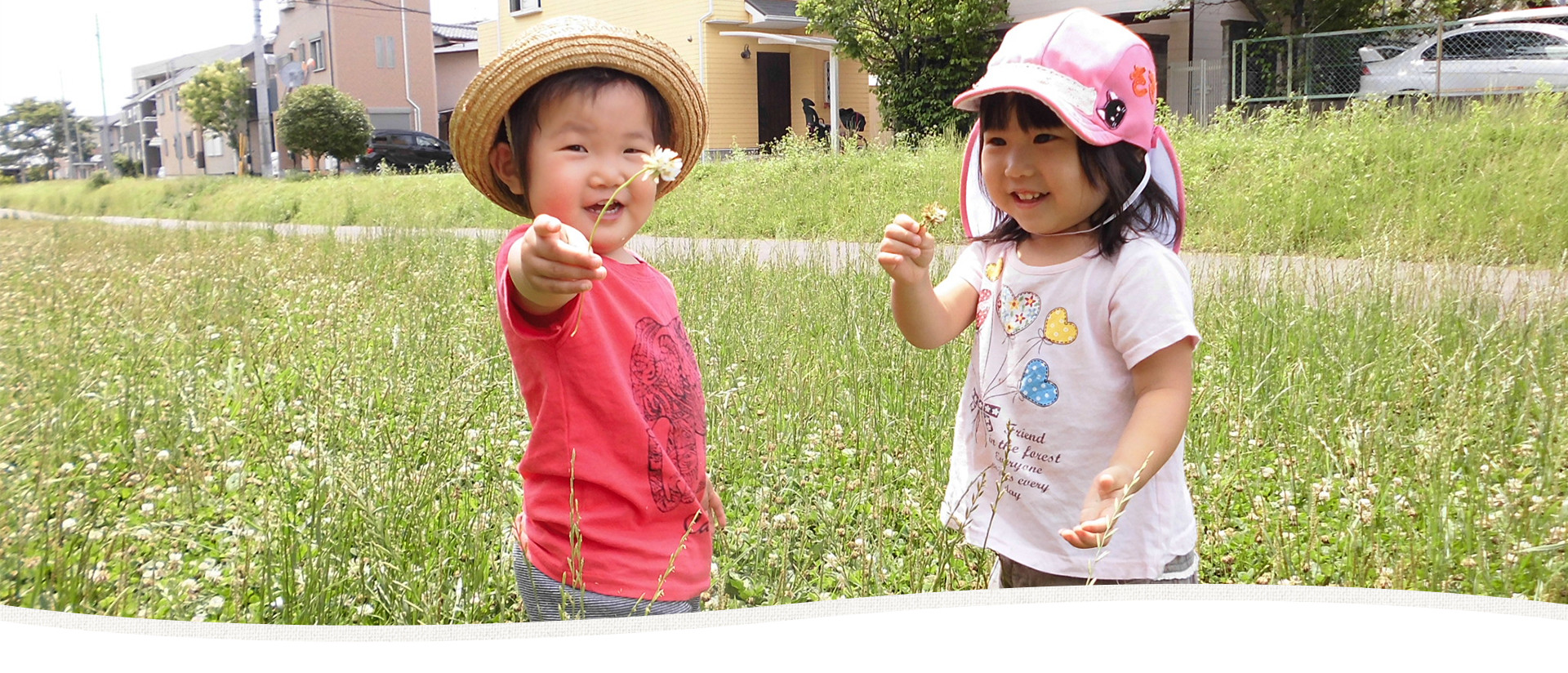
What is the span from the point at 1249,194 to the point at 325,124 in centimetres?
784

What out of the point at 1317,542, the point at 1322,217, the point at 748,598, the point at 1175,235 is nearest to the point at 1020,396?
the point at 1175,235

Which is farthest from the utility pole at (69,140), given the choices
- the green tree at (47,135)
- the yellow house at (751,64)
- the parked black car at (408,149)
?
the parked black car at (408,149)

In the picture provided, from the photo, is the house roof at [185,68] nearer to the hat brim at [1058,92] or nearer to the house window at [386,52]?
the hat brim at [1058,92]

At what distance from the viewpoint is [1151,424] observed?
3.90 ft

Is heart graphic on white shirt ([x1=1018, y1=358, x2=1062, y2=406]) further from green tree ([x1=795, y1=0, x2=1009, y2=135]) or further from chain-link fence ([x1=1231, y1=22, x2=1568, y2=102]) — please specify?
chain-link fence ([x1=1231, y1=22, x2=1568, y2=102])

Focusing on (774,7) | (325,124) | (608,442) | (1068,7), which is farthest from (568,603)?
(774,7)

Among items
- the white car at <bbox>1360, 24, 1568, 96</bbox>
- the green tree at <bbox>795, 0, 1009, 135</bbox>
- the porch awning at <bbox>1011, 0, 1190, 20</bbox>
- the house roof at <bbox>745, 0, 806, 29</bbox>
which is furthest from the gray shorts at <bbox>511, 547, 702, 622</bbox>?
the house roof at <bbox>745, 0, 806, 29</bbox>

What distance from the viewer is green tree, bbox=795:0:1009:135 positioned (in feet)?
33.4

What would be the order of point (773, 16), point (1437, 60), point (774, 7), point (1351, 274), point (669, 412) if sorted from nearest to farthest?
point (669, 412) < point (1351, 274) < point (1437, 60) < point (773, 16) < point (774, 7)

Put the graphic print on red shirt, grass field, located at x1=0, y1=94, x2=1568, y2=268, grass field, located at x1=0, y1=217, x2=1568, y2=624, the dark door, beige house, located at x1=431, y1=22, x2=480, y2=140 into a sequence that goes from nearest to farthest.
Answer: the graphic print on red shirt, grass field, located at x1=0, y1=217, x2=1568, y2=624, grass field, located at x1=0, y1=94, x2=1568, y2=268, beige house, located at x1=431, y1=22, x2=480, y2=140, the dark door

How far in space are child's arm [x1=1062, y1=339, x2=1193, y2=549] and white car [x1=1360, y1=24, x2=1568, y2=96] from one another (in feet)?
36.6

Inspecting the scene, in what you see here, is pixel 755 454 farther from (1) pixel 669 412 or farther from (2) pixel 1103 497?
(2) pixel 1103 497

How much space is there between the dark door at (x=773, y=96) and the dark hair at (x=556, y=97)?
17436 millimetres

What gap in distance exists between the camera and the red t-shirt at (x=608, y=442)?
1135 mm
